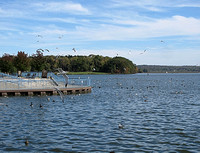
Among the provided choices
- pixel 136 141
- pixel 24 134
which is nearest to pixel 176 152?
pixel 136 141

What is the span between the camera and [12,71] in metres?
90.1

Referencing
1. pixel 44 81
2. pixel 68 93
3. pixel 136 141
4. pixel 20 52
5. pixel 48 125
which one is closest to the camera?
pixel 136 141

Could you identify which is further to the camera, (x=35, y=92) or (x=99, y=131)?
(x=35, y=92)

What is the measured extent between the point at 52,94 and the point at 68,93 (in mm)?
3125

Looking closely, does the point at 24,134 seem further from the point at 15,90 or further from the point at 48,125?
the point at 15,90

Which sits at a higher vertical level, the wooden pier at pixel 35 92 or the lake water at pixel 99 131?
the wooden pier at pixel 35 92

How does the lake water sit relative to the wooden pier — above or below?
below

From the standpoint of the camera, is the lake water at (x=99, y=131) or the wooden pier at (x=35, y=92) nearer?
the lake water at (x=99, y=131)

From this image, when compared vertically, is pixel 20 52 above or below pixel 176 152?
above

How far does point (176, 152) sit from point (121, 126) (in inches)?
229

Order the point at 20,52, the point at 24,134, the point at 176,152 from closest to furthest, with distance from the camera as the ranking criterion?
the point at 176,152, the point at 24,134, the point at 20,52

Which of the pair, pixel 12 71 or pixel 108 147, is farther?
pixel 12 71

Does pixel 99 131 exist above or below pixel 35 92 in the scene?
below

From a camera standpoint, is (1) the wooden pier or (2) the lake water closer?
(2) the lake water
